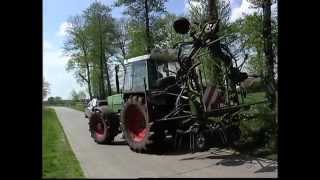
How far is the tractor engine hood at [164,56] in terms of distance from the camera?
35.2 ft

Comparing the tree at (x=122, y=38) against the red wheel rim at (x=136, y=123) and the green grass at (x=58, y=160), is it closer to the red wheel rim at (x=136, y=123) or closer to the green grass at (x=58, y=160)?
the red wheel rim at (x=136, y=123)

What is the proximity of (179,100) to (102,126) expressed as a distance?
3394mm

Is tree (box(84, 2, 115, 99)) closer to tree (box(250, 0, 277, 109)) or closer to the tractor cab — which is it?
the tractor cab

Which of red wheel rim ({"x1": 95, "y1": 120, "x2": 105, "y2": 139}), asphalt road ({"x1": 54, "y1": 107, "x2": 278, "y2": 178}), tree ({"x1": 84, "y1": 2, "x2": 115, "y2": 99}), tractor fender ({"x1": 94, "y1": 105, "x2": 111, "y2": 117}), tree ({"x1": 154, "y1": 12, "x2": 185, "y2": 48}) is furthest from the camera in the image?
tree ({"x1": 154, "y1": 12, "x2": 185, "y2": 48})

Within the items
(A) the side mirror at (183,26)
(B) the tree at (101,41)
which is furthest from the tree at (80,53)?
(A) the side mirror at (183,26)

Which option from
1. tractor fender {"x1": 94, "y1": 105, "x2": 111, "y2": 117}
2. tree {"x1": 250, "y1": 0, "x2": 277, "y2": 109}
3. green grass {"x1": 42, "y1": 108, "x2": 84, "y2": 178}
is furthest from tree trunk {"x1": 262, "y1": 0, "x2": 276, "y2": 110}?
green grass {"x1": 42, "y1": 108, "x2": 84, "y2": 178}

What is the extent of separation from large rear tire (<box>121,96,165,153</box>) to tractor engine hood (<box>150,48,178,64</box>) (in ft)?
3.32

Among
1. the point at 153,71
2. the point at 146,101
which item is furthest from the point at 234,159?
the point at 153,71

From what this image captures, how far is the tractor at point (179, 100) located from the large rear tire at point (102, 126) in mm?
→ 740

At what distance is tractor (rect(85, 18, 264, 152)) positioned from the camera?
9257 mm

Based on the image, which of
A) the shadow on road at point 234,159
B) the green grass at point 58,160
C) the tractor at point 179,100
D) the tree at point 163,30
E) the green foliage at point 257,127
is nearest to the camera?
the green grass at point 58,160
